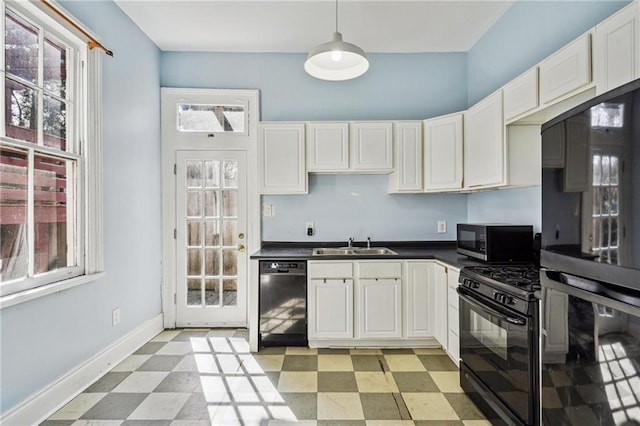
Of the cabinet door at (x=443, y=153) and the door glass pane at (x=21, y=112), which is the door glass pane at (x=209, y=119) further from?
the cabinet door at (x=443, y=153)

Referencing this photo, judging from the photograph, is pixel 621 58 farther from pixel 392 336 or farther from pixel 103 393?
pixel 103 393

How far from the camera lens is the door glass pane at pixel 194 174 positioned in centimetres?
348

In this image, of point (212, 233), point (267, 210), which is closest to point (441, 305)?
point (267, 210)

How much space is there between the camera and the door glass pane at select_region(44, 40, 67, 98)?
2.09 meters

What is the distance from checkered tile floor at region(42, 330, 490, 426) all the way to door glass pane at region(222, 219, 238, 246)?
41.2 inches

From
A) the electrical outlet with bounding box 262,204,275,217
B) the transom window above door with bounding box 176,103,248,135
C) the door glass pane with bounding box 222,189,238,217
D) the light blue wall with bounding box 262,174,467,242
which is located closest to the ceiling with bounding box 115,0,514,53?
Answer: the transom window above door with bounding box 176,103,248,135

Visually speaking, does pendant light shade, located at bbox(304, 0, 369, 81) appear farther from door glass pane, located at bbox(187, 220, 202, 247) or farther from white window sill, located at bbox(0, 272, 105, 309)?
white window sill, located at bbox(0, 272, 105, 309)

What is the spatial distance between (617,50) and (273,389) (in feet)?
9.03

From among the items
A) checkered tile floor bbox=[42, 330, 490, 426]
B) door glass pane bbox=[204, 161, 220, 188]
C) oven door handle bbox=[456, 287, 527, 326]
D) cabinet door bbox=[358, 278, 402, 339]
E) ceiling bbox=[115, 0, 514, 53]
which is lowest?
checkered tile floor bbox=[42, 330, 490, 426]

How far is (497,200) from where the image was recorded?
2.95 m

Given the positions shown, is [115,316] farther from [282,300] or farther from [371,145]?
[371,145]

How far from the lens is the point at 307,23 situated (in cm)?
295

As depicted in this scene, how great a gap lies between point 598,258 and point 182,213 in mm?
3434

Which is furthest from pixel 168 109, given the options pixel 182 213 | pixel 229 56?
pixel 182 213
